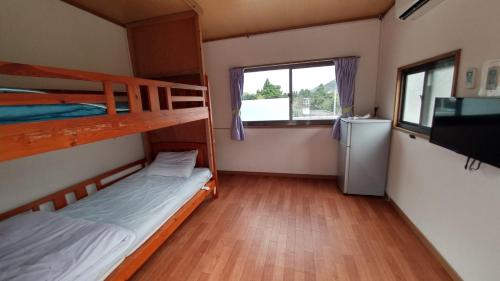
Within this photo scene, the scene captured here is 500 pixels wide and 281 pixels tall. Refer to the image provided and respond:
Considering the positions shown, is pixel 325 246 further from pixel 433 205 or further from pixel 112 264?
pixel 112 264

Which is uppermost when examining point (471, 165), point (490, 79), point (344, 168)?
point (490, 79)

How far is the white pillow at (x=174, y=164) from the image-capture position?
247cm

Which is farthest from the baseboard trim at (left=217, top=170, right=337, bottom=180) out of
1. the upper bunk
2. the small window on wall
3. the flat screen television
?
the upper bunk

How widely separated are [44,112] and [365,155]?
3019mm

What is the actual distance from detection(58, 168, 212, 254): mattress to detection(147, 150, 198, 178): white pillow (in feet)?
0.29

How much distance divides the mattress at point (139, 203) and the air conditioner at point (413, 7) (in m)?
2.73

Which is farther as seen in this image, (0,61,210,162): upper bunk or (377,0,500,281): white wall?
(377,0,500,281): white wall

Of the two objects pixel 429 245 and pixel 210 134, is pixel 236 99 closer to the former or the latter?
pixel 210 134

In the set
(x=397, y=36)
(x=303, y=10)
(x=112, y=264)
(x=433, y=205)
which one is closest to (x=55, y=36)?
(x=112, y=264)

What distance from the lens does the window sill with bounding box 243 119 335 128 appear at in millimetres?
3121

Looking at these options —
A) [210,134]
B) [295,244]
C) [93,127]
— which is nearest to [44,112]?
[93,127]

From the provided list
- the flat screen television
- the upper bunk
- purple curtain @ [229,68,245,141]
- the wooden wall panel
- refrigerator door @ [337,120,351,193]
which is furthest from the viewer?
purple curtain @ [229,68,245,141]

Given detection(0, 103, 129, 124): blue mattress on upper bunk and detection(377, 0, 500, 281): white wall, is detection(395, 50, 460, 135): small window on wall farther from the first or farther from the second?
detection(0, 103, 129, 124): blue mattress on upper bunk

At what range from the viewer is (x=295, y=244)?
186 cm
